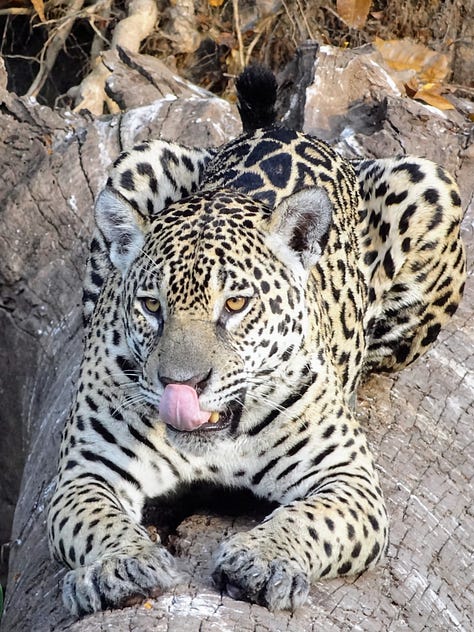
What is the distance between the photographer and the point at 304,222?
19.4 ft

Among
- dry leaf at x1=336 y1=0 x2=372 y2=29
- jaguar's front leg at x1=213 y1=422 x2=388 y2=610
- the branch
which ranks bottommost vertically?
the branch

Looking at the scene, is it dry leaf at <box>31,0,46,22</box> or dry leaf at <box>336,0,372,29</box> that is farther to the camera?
dry leaf at <box>336,0,372,29</box>

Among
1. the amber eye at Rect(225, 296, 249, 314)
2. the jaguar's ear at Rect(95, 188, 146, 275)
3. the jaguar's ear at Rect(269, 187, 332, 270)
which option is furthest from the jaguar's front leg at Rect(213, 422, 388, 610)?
the jaguar's ear at Rect(95, 188, 146, 275)

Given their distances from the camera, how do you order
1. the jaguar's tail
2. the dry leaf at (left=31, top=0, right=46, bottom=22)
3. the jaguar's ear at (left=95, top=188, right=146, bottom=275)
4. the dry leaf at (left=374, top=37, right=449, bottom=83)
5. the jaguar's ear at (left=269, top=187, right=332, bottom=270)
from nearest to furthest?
the jaguar's ear at (left=269, top=187, right=332, bottom=270) → the jaguar's ear at (left=95, top=188, right=146, bottom=275) → the jaguar's tail → the dry leaf at (left=374, top=37, right=449, bottom=83) → the dry leaf at (left=31, top=0, right=46, bottom=22)

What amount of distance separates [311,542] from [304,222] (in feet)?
4.93

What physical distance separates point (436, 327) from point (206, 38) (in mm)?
6290

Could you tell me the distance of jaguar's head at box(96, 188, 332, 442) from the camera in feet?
17.6

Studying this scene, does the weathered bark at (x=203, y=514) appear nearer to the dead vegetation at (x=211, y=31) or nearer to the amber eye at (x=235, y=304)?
the amber eye at (x=235, y=304)

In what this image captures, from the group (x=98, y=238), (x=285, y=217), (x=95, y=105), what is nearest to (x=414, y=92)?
(x=95, y=105)

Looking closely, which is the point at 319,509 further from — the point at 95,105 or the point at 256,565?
the point at 95,105

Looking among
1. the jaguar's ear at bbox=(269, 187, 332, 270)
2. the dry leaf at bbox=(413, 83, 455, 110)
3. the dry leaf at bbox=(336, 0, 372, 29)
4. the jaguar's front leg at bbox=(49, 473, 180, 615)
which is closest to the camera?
the jaguar's front leg at bbox=(49, 473, 180, 615)

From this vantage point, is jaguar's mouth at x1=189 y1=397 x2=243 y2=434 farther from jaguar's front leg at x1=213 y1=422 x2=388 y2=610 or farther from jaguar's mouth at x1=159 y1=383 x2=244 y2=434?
jaguar's front leg at x1=213 y1=422 x2=388 y2=610

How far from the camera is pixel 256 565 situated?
16.9ft

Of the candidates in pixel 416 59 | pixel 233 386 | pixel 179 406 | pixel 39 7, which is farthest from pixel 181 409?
pixel 39 7
